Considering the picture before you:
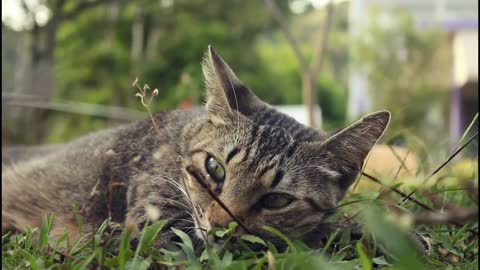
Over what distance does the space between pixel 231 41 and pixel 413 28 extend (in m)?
8.43

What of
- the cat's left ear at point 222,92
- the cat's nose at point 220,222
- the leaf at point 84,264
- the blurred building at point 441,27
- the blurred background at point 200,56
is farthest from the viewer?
the blurred building at point 441,27

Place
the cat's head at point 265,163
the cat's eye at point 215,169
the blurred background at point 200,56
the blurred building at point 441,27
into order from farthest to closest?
the blurred building at point 441,27 < the blurred background at point 200,56 < the cat's eye at point 215,169 < the cat's head at point 265,163

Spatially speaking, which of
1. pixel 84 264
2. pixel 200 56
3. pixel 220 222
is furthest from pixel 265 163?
pixel 200 56

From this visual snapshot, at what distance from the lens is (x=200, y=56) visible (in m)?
9.62

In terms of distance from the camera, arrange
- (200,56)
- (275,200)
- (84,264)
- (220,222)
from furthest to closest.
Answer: (200,56)
(275,200)
(220,222)
(84,264)

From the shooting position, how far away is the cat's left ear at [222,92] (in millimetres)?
2162

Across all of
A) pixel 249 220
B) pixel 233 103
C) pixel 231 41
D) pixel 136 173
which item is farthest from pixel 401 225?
pixel 231 41

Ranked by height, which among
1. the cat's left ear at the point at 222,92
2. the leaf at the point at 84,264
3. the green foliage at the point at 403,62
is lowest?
the green foliage at the point at 403,62

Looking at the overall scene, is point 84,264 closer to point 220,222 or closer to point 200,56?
point 220,222

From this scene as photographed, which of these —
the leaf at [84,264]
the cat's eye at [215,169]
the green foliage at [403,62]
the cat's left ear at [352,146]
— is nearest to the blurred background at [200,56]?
the green foliage at [403,62]

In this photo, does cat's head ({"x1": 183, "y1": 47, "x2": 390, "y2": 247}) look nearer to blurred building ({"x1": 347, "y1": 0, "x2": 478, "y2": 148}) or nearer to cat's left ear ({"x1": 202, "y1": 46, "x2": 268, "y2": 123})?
cat's left ear ({"x1": 202, "y1": 46, "x2": 268, "y2": 123})

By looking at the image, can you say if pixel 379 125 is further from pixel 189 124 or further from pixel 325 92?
pixel 325 92

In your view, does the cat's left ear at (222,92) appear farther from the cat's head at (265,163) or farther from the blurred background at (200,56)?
the blurred background at (200,56)

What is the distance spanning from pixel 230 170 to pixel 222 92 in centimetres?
40
